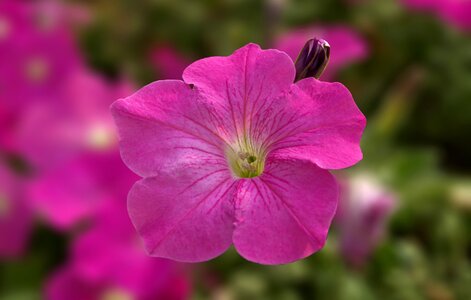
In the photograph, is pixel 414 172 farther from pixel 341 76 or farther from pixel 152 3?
pixel 152 3

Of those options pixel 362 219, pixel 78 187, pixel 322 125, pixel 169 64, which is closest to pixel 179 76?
pixel 169 64

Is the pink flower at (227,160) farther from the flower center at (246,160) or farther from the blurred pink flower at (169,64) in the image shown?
the blurred pink flower at (169,64)

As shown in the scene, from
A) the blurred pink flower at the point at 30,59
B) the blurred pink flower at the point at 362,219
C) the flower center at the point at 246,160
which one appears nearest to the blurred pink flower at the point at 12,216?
the blurred pink flower at the point at 30,59

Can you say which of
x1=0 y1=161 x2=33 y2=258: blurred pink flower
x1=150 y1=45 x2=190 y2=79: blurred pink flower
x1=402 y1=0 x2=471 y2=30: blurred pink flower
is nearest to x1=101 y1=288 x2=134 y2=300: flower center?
x1=0 y1=161 x2=33 y2=258: blurred pink flower

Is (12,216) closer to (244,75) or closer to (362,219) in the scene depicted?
(362,219)

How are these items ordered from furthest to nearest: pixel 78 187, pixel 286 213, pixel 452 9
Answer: pixel 452 9, pixel 78 187, pixel 286 213

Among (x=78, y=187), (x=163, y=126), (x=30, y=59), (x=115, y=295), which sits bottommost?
(x=115, y=295)

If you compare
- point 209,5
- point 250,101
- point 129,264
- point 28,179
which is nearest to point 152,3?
point 209,5

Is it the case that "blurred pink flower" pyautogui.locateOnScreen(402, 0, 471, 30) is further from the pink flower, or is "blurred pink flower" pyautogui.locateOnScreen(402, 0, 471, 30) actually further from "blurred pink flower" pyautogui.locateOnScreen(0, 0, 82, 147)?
the pink flower
